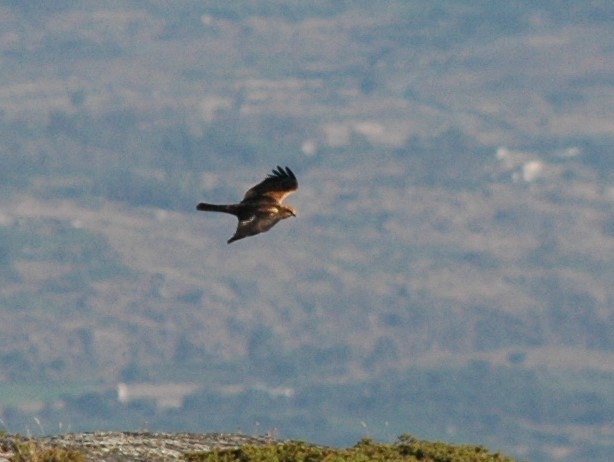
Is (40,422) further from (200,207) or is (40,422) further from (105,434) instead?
(200,207)

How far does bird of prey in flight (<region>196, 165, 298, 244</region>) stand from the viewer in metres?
40.8

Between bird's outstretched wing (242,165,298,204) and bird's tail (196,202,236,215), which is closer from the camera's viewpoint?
bird's tail (196,202,236,215)

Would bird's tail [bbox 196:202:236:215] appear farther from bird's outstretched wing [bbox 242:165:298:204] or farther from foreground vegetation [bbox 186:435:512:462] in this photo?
foreground vegetation [bbox 186:435:512:462]

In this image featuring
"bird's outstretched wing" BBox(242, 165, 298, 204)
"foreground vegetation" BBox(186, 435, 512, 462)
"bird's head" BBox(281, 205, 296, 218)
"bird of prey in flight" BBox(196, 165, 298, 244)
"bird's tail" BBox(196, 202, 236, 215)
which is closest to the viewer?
"foreground vegetation" BBox(186, 435, 512, 462)

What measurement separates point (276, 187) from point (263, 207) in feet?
7.72

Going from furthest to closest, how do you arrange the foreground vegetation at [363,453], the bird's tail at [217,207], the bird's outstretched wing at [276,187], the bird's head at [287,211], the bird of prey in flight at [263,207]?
the bird's outstretched wing at [276,187]
the bird's head at [287,211]
the bird's tail at [217,207]
the bird of prey in flight at [263,207]
the foreground vegetation at [363,453]

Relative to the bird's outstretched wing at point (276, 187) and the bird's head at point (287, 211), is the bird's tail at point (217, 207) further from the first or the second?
the bird's outstretched wing at point (276, 187)

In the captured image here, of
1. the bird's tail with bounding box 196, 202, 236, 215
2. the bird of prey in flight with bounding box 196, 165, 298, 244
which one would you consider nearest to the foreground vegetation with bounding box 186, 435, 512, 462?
the bird of prey in flight with bounding box 196, 165, 298, 244

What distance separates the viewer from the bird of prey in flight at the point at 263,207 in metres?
40.8

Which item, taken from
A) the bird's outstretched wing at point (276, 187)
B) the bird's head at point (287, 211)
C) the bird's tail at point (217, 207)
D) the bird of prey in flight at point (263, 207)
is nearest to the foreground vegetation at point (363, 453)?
the bird of prey in flight at point (263, 207)

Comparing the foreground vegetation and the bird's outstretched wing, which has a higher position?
the bird's outstretched wing

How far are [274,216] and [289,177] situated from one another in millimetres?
3586

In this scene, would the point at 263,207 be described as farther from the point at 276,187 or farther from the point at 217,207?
Result: the point at 276,187

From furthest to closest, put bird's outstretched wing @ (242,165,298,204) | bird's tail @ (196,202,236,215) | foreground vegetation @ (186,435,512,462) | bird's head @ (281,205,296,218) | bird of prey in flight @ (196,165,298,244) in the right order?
1. bird's outstretched wing @ (242,165,298,204)
2. bird's head @ (281,205,296,218)
3. bird's tail @ (196,202,236,215)
4. bird of prey in flight @ (196,165,298,244)
5. foreground vegetation @ (186,435,512,462)
